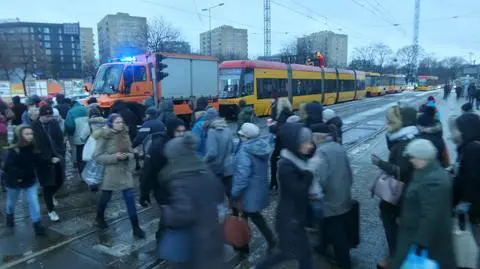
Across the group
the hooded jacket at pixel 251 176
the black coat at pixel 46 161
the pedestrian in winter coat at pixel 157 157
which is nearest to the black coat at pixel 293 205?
the hooded jacket at pixel 251 176

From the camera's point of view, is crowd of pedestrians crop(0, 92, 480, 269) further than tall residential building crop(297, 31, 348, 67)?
No

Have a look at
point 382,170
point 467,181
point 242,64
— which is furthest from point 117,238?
point 242,64

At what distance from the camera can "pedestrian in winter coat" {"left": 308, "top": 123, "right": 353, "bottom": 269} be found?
165 inches

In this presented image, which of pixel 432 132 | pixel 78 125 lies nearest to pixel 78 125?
pixel 78 125

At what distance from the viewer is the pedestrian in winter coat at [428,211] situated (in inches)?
120

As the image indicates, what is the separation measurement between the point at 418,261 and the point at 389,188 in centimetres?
107

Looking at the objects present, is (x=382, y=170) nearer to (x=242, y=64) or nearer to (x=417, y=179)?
(x=417, y=179)

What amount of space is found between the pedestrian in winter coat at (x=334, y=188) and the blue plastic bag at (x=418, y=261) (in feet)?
3.59

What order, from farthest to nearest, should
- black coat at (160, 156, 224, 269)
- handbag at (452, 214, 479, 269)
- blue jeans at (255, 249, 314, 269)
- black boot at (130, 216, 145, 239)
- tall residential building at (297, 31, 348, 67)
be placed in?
tall residential building at (297, 31, 348, 67) → black boot at (130, 216, 145, 239) → handbag at (452, 214, 479, 269) → blue jeans at (255, 249, 314, 269) → black coat at (160, 156, 224, 269)

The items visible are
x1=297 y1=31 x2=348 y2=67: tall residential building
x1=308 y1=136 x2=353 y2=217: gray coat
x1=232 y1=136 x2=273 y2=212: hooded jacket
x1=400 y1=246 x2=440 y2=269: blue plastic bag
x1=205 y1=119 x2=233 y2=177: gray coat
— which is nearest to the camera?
→ x1=400 y1=246 x2=440 y2=269: blue plastic bag

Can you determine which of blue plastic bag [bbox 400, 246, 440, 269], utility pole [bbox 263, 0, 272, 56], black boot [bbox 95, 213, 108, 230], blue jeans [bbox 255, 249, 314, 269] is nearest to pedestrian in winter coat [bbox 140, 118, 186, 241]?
black boot [bbox 95, 213, 108, 230]

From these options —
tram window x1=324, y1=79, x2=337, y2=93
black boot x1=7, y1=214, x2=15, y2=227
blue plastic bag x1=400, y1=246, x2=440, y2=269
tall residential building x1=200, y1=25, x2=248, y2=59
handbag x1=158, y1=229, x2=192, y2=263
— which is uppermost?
tall residential building x1=200, y1=25, x2=248, y2=59

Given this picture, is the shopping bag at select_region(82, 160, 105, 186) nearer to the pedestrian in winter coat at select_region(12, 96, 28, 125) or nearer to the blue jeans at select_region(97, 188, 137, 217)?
the blue jeans at select_region(97, 188, 137, 217)

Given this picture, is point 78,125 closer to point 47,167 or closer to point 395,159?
point 47,167
